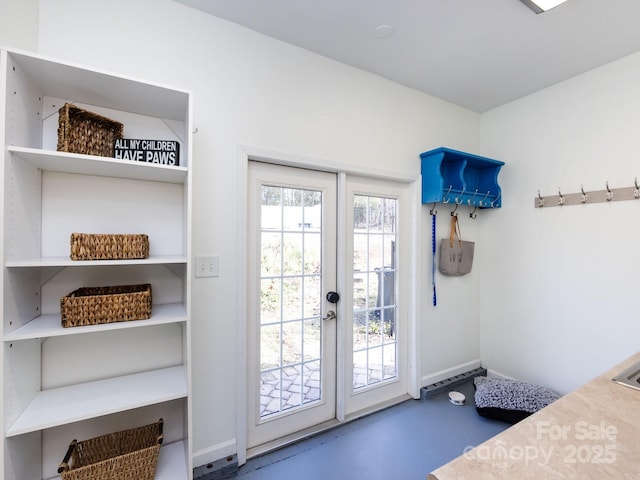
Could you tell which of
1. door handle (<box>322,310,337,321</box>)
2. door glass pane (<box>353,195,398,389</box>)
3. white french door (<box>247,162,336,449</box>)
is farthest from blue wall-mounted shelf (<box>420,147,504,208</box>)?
door handle (<box>322,310,337,321</box>)

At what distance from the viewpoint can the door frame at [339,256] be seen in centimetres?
171

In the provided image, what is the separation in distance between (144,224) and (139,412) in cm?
98

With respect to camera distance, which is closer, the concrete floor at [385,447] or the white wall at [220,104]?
the white wall at [220,104]

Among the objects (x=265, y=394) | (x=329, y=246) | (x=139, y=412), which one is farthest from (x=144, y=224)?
(x=265, y=394)

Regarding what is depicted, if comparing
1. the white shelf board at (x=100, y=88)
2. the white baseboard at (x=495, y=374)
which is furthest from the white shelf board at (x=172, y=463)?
the white baseboard at (x=495, y=374)

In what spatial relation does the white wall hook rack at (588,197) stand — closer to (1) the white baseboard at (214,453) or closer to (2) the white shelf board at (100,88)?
(2) the white shelf board at (100,88)

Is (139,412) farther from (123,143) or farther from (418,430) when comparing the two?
(418,430)

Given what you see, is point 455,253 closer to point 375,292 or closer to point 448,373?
point 375,292

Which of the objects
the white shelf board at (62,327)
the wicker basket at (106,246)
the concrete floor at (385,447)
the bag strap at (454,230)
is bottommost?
the concrete floor at (385,447)

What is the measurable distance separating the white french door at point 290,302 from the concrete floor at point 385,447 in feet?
0.59

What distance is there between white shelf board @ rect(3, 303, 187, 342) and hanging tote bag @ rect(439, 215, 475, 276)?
7.02 ft

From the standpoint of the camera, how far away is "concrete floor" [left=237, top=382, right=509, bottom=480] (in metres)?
1.66

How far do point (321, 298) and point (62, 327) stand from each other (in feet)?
4.65

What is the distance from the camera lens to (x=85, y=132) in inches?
48.9
